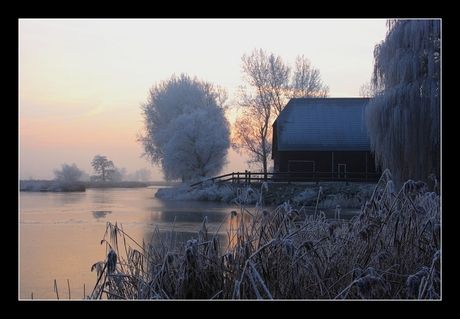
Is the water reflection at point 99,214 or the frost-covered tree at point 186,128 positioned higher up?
the frost-covered tree at point 186,128

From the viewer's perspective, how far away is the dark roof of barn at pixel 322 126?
26.1m

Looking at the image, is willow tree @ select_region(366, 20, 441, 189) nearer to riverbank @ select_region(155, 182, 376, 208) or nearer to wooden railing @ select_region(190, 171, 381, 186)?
riverbank @ select_region(155, 182, 376, 208)

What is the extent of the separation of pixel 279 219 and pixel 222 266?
0.82 metres

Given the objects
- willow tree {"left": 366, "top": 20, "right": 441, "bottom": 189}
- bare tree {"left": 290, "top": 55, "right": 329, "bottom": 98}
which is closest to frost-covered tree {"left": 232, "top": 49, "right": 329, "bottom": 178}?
bare tree {"left": 290, "top": 55, "right": 329, "bottom": 98}

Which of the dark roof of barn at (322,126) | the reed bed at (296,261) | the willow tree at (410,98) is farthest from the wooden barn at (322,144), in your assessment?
the reed bed at (296,261)

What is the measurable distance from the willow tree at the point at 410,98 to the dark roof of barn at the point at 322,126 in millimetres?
9615

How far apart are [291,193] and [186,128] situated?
8.93 metres

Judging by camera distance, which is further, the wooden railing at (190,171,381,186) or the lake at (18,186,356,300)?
the wooden railing at (190,171,381,186)

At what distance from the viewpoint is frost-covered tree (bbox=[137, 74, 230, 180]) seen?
2880cm

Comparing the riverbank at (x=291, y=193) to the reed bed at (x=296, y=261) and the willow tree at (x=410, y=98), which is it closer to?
the willow tree at (x=410, y=98)

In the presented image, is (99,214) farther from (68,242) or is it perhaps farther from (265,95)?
(265,95)

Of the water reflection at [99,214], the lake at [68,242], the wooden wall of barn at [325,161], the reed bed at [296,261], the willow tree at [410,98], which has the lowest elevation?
the water reflection at [99,214]
